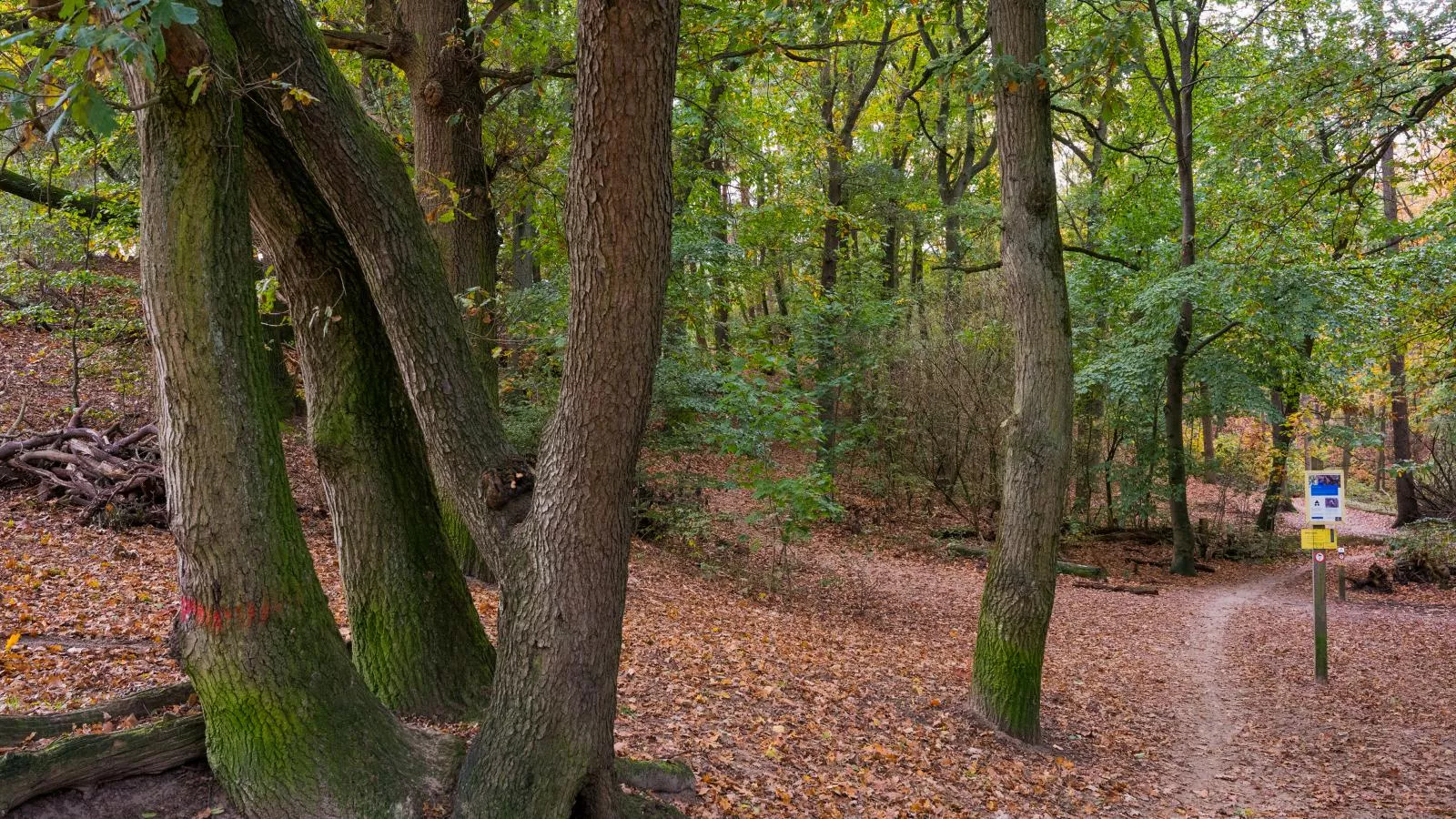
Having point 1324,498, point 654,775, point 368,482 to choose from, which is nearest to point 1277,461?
point 1324,498

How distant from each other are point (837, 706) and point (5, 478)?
28.5 feet

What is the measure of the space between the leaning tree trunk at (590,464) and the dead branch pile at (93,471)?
21.8 feet

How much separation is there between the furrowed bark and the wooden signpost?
30.5 ft

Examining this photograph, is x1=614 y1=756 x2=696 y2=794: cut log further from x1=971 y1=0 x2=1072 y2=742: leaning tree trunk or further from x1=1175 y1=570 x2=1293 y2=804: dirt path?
x1=1175 y1=570 x2=1293 y2=804: dirt path

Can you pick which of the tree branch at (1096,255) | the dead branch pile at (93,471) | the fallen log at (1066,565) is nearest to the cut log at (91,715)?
the dead branch pile at (93,471)

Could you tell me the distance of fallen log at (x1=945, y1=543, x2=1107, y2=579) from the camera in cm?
1595

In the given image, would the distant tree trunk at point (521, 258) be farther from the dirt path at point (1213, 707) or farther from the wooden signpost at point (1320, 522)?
the wooden signpost at point (1320, 522)

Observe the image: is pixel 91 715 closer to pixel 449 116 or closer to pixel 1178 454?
pixel 449 116

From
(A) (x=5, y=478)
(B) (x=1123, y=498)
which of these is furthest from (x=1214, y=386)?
(A) (x=5, y=478)

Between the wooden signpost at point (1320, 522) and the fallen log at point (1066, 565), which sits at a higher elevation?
the wooden signpost at point (1320, 522)

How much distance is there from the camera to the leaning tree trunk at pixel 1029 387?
22.0ft

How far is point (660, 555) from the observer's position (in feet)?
38.7

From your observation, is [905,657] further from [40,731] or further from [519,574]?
[40,731]

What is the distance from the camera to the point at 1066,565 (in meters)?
16.1
